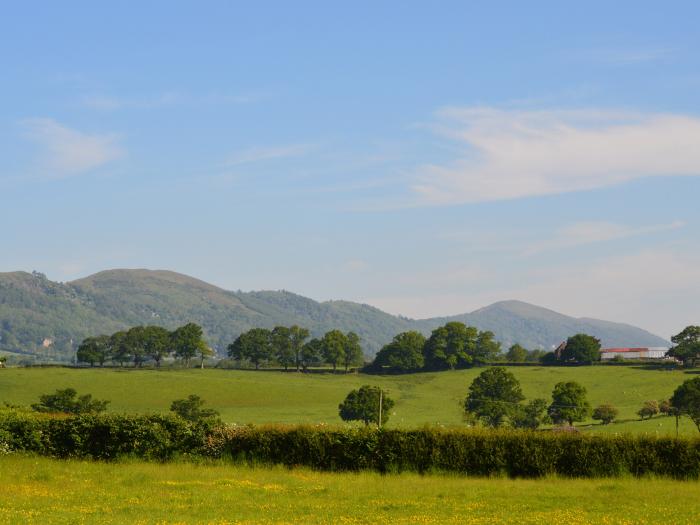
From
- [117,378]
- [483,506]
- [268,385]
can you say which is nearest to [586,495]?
[483,506]

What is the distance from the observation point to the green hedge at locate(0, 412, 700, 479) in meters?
43.4

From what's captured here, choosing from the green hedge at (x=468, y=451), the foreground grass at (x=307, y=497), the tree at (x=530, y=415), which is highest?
the green hedge at (x=468, y=451)

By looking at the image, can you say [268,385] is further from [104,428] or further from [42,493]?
[42,493]

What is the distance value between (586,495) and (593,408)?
119032mm

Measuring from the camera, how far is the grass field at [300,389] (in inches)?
5969

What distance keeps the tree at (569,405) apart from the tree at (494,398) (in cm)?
633

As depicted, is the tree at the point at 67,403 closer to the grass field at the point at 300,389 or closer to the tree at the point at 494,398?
the grass field at the point at 300,389

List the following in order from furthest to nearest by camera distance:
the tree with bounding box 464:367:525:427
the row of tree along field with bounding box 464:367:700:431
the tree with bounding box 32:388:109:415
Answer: the tree with bounding box 464:367:525:427
the row of tree along field with bounding box 464:367:700:431
the tree with bounding box 32:388:109:415

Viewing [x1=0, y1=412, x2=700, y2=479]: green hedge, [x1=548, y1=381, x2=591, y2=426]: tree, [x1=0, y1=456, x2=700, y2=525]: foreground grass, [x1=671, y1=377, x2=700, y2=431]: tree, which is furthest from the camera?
[x1=548, y1=381, x2=591, y2=426]: tree

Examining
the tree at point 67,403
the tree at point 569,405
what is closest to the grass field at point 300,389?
the tree at point 569,405

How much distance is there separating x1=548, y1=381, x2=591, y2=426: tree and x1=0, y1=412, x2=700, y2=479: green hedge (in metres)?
99.8

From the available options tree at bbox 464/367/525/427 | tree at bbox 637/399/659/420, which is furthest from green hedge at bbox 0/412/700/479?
tree at bbox 637/399/659/420

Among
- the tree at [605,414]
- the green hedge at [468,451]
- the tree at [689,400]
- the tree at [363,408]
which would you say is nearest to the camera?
the green hedge at [468,451]

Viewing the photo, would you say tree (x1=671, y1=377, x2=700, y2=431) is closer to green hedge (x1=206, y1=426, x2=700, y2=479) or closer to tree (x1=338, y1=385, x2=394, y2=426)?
tree (x1=338, y1=385, x2=394, y2=426)
